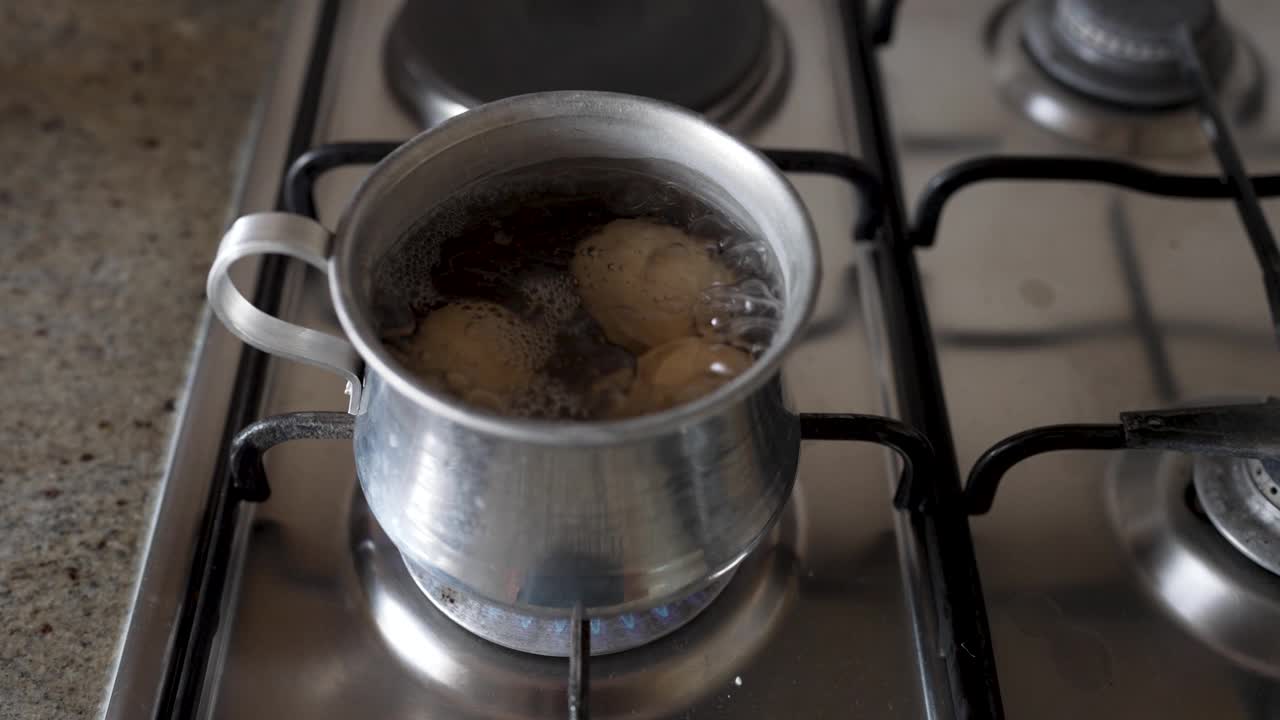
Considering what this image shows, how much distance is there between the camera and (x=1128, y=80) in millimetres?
688

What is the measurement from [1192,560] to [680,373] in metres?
0.28

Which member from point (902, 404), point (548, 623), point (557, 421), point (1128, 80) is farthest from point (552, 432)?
point (1128, 80)

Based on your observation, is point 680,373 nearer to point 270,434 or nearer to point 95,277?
point 270,434

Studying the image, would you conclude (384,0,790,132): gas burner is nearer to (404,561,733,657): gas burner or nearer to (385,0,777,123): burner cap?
(385,0,777,123): burner cap

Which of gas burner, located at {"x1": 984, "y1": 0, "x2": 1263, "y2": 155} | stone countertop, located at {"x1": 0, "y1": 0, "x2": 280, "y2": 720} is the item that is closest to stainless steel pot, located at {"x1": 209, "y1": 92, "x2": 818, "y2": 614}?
stone countertop, located at {"x1": 0, "y1": 0, "x2": 280, "y2": 720}

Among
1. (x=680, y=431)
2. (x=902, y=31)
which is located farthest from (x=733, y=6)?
(x=680, y=431)

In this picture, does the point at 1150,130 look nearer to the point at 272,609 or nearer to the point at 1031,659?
the point at 1031,659

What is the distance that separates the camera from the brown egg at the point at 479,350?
1.34 feet

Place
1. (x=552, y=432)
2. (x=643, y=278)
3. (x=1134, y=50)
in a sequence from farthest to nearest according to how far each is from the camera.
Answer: (x=1134, y=50), (x=643, y=278), (x=552, y=432)

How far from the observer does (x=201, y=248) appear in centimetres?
63

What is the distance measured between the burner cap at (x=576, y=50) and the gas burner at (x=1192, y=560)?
31 cm

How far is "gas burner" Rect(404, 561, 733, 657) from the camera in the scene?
0.47 metres

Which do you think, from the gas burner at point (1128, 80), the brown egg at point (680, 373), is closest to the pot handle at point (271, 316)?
the brown egg at point (680, 373)

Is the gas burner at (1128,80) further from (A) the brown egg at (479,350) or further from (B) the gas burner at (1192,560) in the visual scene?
(A) the brown egg at (479,350)
